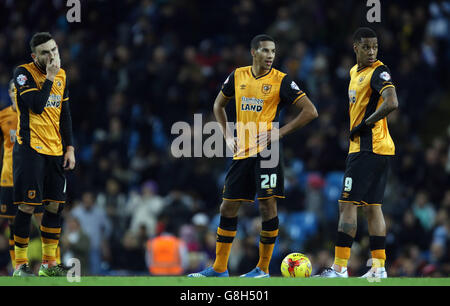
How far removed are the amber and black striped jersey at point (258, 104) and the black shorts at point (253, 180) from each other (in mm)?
121

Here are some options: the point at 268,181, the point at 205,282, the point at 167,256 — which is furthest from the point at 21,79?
the point at 167,256

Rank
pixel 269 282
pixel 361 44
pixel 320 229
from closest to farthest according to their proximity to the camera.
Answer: pixel 269 282, pixel 361 44, pixel 320 229

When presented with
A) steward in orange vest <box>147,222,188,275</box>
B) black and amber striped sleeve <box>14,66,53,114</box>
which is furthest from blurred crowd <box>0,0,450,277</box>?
black and amber striped sleeve <box>14,66,53,114</box>

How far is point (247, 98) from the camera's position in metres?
9.31

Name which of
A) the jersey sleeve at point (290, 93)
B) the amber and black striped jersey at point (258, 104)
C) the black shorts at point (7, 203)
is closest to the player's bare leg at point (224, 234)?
the amber and black striped jersey at point (258, 104)

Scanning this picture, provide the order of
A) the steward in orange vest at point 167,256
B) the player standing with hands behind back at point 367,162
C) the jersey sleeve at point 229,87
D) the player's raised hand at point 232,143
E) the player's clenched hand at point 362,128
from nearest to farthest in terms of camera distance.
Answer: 1. the player standing with hands behind back at point 367,162
2. the player's clenched hand at point 362,128
3. the player's raised hand at point 232,143
4. the jersey sleeve at point 229,87
5. the steward in orange vest at point 167,256

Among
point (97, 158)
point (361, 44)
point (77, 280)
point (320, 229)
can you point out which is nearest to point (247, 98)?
point (361, 44)

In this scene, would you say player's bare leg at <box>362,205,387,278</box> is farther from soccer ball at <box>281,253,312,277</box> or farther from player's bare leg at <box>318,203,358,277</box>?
soccer ball at <box>281,253,312,277</box>

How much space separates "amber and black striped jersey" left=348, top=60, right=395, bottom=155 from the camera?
909 centimetres

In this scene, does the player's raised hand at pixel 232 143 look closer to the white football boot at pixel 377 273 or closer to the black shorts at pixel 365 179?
the black shorts at pixel 365 179

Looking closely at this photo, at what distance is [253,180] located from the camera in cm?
932

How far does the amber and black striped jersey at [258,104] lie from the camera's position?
9.26 metres
